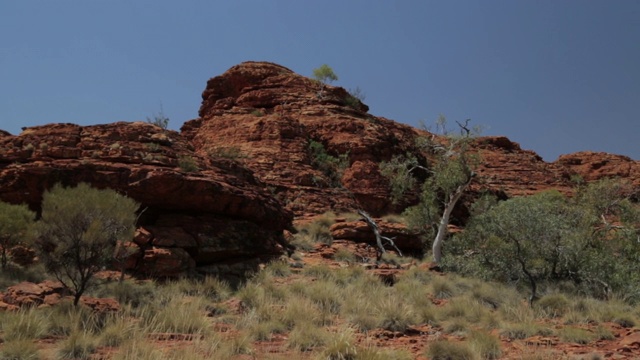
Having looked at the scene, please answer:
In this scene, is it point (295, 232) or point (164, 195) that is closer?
point (164, 195)

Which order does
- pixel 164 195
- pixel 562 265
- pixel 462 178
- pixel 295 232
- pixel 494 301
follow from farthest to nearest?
pixel 462 178
pixel 295 232
pixel 562 265
pixel 164 195
pixel 494 301

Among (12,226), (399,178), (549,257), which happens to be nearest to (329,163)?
(399,178)

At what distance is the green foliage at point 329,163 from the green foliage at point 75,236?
1709 centimetres

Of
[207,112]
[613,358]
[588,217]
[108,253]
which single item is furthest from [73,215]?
[207,112]

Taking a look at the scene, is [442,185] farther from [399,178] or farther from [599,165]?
[599,165]

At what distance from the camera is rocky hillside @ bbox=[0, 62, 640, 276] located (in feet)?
40.1

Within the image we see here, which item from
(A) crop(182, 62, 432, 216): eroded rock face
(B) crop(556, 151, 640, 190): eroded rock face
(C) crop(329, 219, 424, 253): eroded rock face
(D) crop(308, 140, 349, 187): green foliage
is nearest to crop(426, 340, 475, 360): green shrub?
(C) crop(329, 219, 424, 253): eroded rock face

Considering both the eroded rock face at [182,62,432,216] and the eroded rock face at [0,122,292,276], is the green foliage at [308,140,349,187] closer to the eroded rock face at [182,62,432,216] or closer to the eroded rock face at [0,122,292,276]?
the eroded rock face at [182,62,432,216]

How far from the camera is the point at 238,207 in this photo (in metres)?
14.0

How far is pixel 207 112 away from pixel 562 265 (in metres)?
26.4

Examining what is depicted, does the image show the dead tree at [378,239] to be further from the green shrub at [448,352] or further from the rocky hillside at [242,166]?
the green shrub at [448,352]

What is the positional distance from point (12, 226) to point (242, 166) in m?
8.20

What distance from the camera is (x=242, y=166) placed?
17234 millimetres

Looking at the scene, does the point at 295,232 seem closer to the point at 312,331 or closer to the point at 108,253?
the point at 108,253
